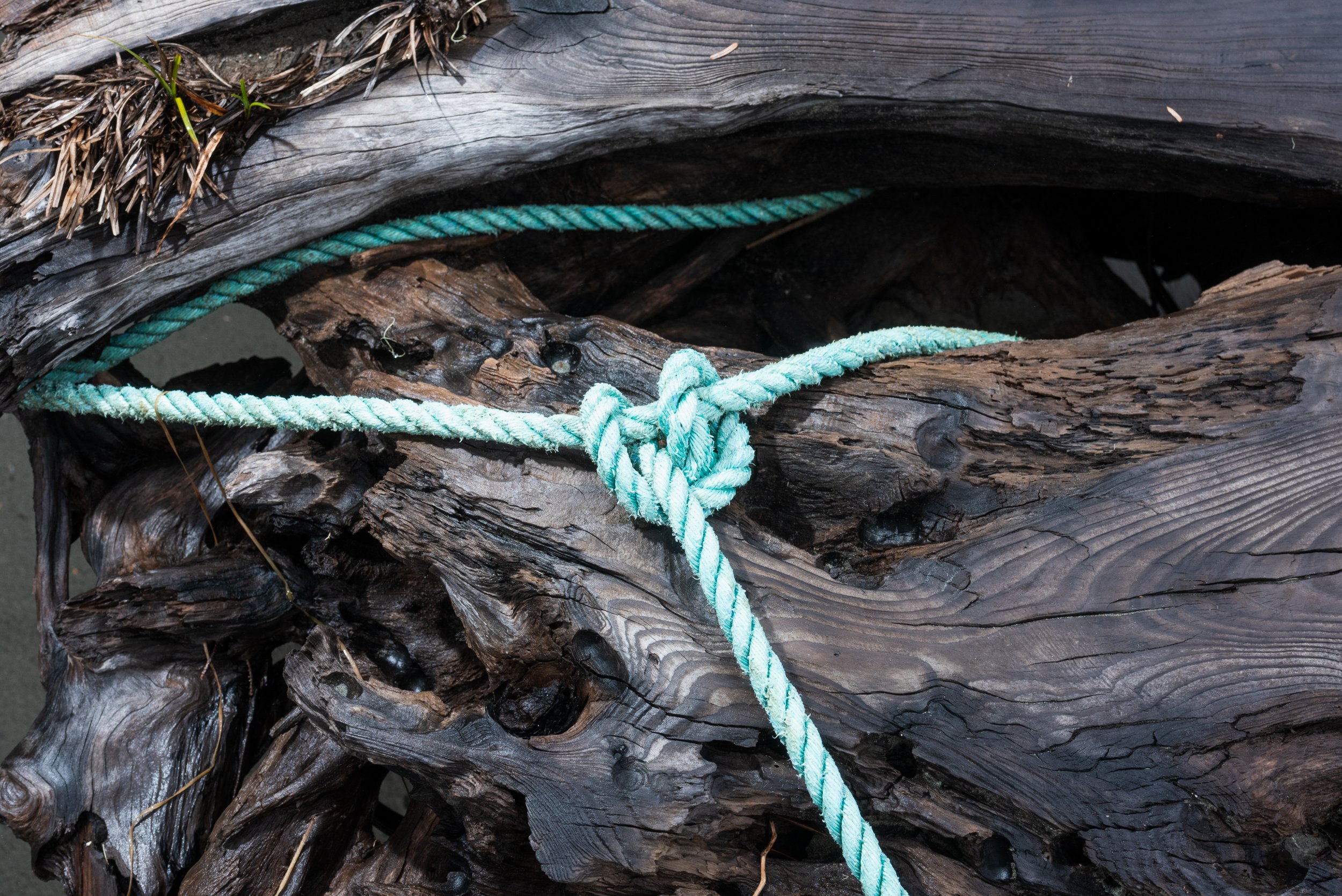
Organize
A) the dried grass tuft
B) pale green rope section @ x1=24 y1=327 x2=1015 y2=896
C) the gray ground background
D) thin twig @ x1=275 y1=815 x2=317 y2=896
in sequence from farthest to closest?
the gray ground background
thin twig @ x1=275 y1=815 x2=317 y2=896
the dried grass tuft
pale green rope section @ x1=24 y1=327 x2=1015 y2=896

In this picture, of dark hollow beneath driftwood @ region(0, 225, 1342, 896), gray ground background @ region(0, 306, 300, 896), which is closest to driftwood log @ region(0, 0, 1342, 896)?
dark hollow beneath driftwood @ region(0, 225, 1342, 896)

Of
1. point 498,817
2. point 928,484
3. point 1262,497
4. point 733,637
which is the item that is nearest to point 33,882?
point 498,817

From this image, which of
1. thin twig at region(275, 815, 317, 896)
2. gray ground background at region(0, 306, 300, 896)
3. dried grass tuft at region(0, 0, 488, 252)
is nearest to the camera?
dried grass tuft at region(0, 0, 488, 252)

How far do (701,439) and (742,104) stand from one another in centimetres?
47

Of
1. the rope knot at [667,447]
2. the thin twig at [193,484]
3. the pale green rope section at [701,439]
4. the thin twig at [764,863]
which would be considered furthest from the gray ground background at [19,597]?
the thin twig at [764,863]

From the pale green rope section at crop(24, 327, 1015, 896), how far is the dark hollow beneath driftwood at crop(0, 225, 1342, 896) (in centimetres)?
5

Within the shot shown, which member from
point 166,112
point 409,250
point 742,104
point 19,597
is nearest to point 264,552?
point 409,250

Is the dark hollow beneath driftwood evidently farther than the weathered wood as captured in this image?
No

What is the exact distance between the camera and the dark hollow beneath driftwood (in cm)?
75

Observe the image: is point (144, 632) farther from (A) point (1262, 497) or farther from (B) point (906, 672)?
(A) point (1262, 497)

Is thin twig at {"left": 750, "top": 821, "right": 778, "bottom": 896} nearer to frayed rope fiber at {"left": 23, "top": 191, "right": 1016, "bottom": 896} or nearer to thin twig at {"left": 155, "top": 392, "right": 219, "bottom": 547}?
frayed rope fiber at {"left": 23, "top": 191, "right": 1016, "bottom": 896}

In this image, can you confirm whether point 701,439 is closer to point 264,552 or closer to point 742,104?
point 742,104

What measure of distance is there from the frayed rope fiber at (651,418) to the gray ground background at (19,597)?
57cm

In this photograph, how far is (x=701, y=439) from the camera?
33.6 inches
